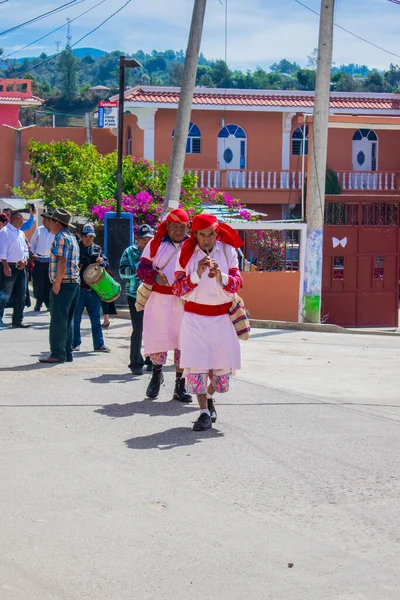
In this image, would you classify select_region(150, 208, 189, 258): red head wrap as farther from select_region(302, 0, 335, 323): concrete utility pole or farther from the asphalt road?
select_region(302, 0, 335, 323): concrete utility pole

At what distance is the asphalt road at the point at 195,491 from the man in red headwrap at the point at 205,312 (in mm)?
Result: 465

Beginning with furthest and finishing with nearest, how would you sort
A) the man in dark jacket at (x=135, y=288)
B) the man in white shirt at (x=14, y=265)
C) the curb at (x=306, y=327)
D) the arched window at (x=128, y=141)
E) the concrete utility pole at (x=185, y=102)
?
the arched window at (x=128, y=141)
the curb at (x=306, y=327)
the concrete utility pole at (x=185, y=102)
the man in white shirt at (x=14, y=265)
the man in dark jacket at (x=135, y=288)

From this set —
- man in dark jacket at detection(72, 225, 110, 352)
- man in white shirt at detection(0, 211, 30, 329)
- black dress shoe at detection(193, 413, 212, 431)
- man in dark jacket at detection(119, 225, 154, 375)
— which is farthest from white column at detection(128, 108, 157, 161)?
black dress shoe at detection(193, 413, 212, 431)

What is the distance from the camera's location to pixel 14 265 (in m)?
15.5

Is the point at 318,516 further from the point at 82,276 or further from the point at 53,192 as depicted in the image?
Answer: the point at 53,192

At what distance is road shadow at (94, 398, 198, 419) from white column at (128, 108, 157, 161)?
2436 centimetres

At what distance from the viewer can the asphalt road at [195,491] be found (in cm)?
498

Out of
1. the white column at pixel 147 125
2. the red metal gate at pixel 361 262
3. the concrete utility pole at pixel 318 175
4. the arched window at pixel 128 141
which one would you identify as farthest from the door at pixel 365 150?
the concrete utility pole at pixel 318 175

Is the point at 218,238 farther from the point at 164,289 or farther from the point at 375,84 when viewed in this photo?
the point at 375,84

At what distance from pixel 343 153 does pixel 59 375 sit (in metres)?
25.9

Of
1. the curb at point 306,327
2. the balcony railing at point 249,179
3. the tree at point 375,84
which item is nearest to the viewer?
the curb at point 306,327

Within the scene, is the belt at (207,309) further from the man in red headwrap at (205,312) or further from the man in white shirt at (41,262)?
the man in white shirt at (41,262)

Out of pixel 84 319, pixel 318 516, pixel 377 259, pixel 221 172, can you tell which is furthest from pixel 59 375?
pixel 221 172

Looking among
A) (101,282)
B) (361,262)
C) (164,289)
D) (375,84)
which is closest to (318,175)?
(361,262)
